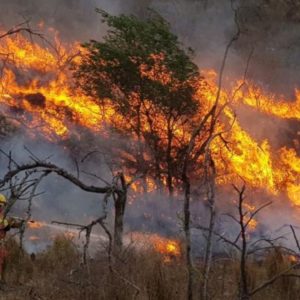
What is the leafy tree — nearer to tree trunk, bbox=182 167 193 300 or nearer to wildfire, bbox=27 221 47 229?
wildfire, bbox=27 221 47 229

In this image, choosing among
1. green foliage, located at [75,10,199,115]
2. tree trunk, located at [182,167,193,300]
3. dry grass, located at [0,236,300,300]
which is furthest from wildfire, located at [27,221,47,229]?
tree trunk, located at [182,167,193,300]

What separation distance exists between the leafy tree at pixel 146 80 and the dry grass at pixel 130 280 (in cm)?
712

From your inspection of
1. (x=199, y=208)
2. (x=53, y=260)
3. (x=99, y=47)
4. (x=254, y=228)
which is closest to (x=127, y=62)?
(x=99, y=47)

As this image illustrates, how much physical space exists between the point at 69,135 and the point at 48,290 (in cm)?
1540

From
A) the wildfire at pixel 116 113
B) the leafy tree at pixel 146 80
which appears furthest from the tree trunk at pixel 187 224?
the wildfire at pixel 116 113

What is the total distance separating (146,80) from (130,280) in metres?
11.1

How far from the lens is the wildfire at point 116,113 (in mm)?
18312

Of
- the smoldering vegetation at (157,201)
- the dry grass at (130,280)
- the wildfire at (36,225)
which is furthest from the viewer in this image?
the wildfire at (36,225)

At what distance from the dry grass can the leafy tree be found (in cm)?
712

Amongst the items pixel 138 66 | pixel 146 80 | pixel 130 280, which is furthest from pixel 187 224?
pixel 146 80

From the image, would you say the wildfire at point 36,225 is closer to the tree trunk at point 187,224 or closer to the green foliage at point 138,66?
the green foliage at point 138,66

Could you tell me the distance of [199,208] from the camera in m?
16.8

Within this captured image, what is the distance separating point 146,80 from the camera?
1639 cm

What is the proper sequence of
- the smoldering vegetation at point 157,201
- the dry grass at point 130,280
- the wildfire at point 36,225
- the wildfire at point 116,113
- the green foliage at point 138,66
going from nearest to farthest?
the dry grass at point 130,280
the smoldering vegetation at point 157,201
the green foliage at point 138,66
the wildfire at point 36,225
the wildfire at point 116,113
